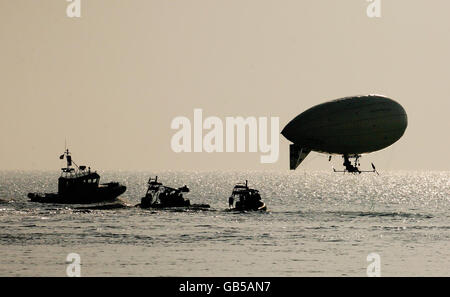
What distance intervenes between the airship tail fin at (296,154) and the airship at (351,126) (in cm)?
155

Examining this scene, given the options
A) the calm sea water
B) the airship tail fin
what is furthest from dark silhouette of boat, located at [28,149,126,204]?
the airship tail fin

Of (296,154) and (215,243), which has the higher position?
(296,154)

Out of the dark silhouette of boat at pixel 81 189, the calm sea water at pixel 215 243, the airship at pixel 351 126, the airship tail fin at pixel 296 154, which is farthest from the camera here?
the dark silhouette of boat at pixel 81 189

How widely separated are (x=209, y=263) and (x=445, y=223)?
7196 cm

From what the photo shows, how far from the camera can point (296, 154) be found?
3642 inches

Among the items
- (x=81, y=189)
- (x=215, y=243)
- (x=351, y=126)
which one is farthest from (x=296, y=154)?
(x=81, y=189)

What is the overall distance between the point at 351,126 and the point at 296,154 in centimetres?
757

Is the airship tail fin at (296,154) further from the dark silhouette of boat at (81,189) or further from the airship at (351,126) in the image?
the dark silhouette of boat at (81,189)

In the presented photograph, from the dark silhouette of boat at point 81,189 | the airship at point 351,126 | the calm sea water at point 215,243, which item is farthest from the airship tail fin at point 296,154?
the dark silhouette of boat at point 81,189

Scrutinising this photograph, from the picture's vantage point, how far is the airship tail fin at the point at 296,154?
92.0m

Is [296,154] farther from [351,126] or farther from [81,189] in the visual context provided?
[81,189]

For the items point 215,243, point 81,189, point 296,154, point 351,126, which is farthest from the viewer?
point 81,189
